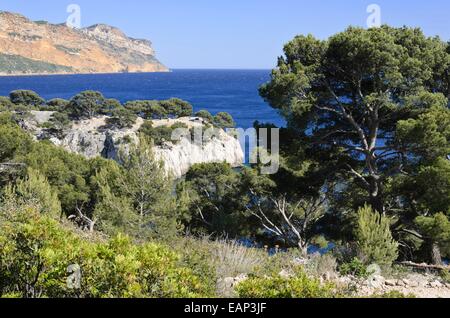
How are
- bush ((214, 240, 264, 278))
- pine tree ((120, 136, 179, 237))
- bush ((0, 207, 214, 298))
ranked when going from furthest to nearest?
pine tree ((120, 136, 179, 237))
bush ((214, 240, 264, 278))
bush ((0, 207, 214, 298))

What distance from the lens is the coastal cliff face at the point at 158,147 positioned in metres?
39.8

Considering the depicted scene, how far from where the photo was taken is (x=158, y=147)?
1569 inches

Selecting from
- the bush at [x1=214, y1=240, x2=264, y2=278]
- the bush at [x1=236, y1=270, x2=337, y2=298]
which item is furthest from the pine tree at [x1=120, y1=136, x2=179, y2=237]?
the bush at [x1=236, y1=270, x2=337, y2=298]

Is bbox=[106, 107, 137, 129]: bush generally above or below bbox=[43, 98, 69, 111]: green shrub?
below

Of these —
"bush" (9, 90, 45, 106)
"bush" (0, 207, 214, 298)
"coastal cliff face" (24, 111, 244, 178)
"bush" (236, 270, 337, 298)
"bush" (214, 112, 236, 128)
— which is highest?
"bush" (9, 90, 45, 106)

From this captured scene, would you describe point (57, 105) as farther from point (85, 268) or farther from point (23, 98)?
point (85, 268)

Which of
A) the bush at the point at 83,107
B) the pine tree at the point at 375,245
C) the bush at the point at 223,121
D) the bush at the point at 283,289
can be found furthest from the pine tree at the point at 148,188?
the bush at the point at 83,107

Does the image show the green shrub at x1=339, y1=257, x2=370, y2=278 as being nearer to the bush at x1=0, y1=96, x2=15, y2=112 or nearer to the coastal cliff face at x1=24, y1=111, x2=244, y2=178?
the coastal cliff face at x1=24, y1=111, x2=244, y2=178

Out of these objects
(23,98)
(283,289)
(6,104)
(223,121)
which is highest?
(23,98)

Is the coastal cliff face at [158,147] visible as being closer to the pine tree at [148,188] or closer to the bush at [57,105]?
the bush at [57,105]

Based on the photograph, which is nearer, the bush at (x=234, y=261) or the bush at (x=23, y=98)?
the bush at (x=234, y=261)

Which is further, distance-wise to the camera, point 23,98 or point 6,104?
point 23,98

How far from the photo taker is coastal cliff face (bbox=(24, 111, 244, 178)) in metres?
39.8

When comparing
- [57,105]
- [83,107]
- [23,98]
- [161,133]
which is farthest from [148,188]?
[23,98]
